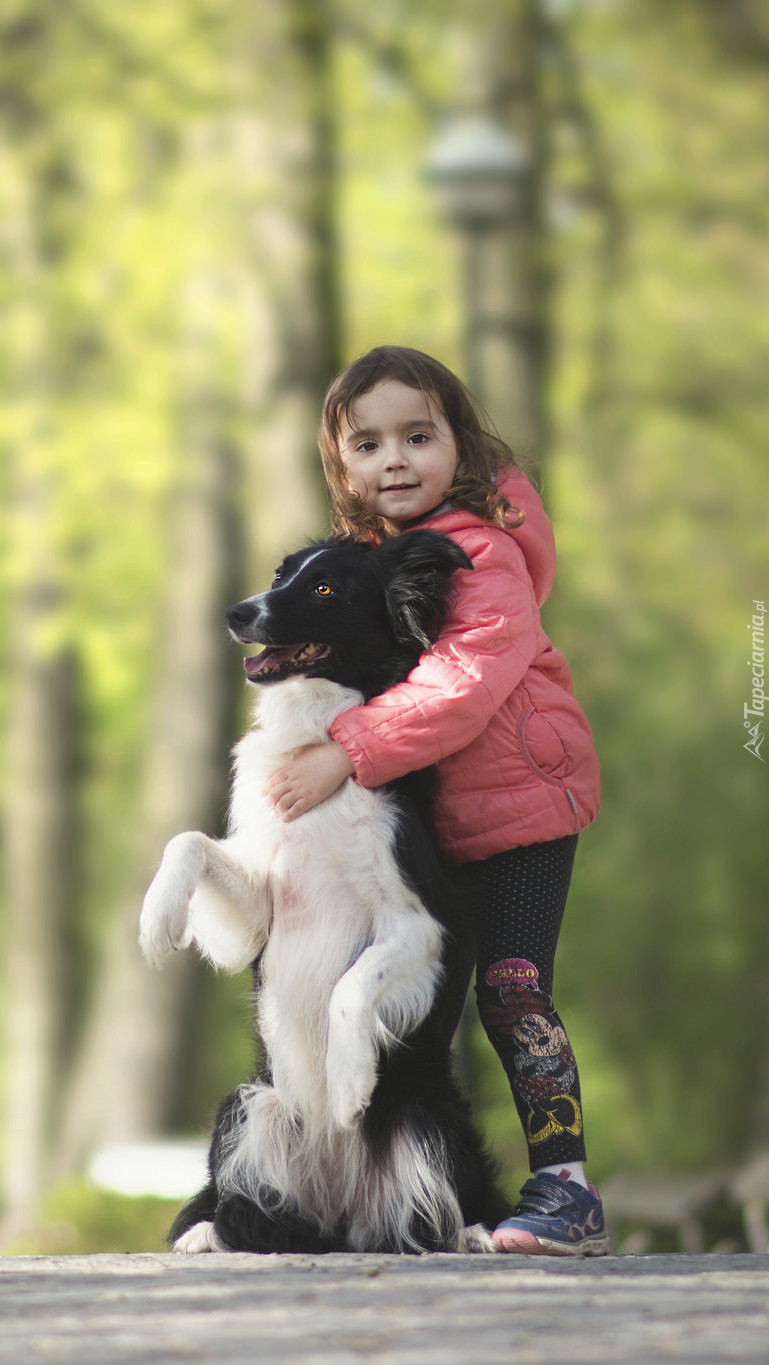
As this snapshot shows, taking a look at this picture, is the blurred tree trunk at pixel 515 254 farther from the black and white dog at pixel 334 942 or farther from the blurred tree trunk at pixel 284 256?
the black and white dog at pixel 334 942

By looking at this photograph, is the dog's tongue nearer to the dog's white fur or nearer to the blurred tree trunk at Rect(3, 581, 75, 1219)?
the dog's white fur

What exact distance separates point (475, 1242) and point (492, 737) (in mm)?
1092

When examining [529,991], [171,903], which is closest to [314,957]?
[171,903]

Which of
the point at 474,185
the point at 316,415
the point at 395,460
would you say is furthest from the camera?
the point at 316,415

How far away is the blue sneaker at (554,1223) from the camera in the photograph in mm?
3102

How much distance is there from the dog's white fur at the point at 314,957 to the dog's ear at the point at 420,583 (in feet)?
0.66

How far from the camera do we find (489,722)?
11.0 ft

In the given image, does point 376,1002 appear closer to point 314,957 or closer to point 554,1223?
point 314,957

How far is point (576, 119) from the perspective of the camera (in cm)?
1050

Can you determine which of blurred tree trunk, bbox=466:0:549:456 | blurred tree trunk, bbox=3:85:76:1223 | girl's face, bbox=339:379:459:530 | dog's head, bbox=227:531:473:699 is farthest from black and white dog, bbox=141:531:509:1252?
blurred tree trunk, bbox=3:85:76:1223

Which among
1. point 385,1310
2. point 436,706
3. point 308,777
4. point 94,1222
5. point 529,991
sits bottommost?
point 94,1222

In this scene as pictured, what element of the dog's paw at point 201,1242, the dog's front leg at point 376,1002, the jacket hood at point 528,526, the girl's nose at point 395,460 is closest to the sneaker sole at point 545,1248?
the dog's front leg at point 376,1002

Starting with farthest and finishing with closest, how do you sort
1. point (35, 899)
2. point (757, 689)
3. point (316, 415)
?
1. point (35, 899)
2. point (757, 689)
3. point (316, 415)

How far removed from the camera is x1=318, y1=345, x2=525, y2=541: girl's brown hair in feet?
11.6
